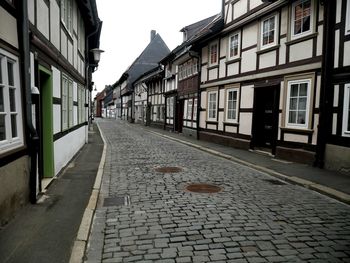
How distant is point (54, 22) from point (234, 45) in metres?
8.90

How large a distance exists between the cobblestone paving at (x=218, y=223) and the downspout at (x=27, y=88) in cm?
125

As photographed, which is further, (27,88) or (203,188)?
(203,188)

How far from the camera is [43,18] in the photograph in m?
6.92

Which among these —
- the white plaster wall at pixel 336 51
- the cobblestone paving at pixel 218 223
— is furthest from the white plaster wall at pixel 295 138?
the cobblestone paving at pixel 218 223

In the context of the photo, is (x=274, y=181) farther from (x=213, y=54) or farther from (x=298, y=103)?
(x=213, y=54)

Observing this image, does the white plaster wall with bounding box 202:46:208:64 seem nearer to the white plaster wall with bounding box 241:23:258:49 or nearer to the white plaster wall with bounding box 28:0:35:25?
Answer: the white plaster wall with bounding box 241:23:258:49

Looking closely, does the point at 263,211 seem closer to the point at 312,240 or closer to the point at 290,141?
the point at 312,240

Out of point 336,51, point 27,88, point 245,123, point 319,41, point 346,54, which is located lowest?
point 245,123

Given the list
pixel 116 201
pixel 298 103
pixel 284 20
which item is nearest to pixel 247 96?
pixel 298 103

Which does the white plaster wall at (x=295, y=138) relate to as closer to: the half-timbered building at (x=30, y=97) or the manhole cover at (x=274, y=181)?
the manhole cover at (x=274, y=181)

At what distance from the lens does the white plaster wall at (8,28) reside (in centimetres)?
453

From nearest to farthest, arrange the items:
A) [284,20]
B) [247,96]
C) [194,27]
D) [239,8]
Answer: [284,20] < [247,96] < [239,8] < [194,27]

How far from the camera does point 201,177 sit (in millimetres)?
8547

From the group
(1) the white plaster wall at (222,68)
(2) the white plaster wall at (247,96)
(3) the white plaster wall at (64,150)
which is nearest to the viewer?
(3) the white plaster wall at (64,150)
